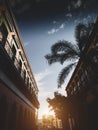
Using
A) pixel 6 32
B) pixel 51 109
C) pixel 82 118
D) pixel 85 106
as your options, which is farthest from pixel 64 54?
pixel 51 109

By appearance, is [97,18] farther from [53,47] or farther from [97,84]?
[97,84]

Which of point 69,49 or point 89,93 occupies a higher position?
point 69,49

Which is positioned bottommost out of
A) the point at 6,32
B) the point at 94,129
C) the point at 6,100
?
the point at 94,129

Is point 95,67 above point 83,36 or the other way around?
the other way around

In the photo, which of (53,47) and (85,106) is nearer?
(53,47)

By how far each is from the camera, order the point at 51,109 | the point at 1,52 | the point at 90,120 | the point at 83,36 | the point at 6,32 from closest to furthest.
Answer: the point at 1,52, the point at 6,32, the point at 83,36, the point at 90,120, the point at 51,109

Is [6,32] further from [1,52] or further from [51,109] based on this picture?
[51,109]

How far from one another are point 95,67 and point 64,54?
3487 mm

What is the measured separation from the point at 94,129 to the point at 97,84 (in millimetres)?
6073

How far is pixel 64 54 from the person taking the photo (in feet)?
44.0

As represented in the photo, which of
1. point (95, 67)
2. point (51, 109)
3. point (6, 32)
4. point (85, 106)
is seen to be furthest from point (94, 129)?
point (51, 109)

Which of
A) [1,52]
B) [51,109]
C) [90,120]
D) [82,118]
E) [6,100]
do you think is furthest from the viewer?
[51,109]

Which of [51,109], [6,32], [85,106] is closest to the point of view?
[6,32]

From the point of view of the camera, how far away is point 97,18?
1207 cm
